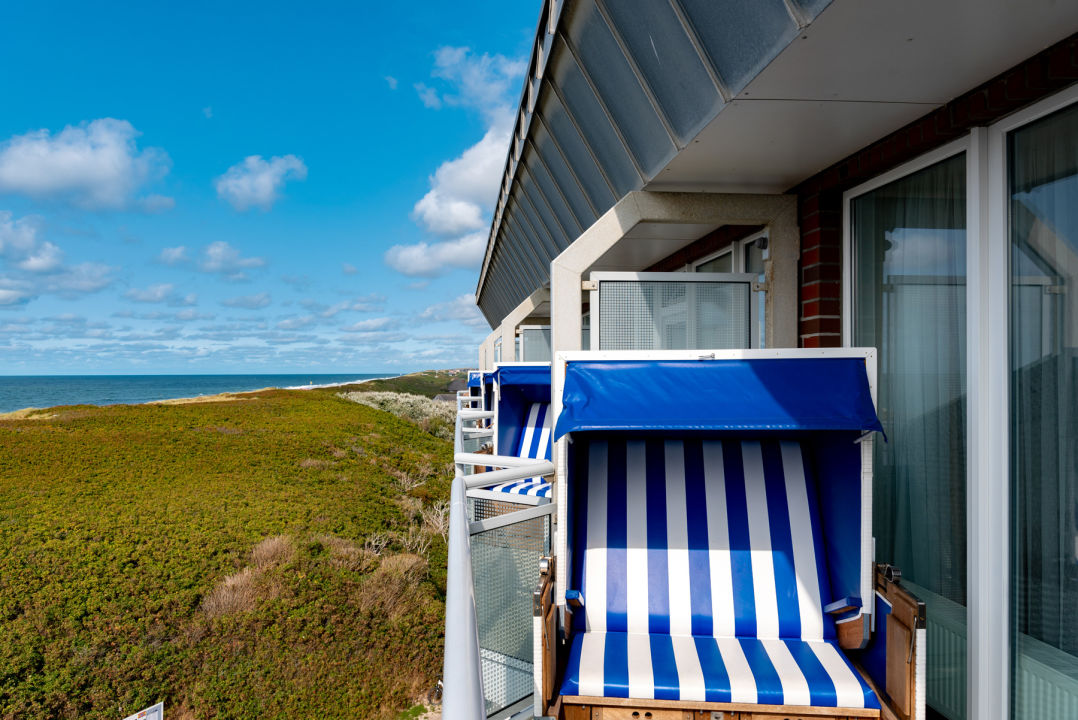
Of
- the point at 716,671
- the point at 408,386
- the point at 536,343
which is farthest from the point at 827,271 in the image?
the point at 408,386

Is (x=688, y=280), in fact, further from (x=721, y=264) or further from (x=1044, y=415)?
(x=1044, y=415)

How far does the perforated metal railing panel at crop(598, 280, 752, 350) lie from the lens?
3.62m

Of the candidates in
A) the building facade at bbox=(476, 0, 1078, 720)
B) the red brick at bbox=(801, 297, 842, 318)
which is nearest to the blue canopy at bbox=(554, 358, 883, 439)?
the building facade at bbox=(476, 0, 1078, 720)

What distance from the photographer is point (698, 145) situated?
2.77m

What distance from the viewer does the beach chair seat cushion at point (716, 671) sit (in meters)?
2.06

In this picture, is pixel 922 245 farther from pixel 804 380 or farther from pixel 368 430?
pixel 368 430

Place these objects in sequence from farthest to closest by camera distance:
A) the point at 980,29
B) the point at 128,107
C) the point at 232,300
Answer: the point at 232,300 < the point at 128,107 < the point at 980,29

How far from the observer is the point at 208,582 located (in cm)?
591

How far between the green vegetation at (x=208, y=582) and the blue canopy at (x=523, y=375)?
7.66ft

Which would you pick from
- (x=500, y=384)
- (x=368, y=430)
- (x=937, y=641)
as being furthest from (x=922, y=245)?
(x=368, y=430)

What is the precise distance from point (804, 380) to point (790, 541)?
752 millimetres

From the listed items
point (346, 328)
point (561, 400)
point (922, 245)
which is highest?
point (346, 328)

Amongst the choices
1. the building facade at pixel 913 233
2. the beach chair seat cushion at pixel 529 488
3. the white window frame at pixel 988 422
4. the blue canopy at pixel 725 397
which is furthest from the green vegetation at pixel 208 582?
the white window frame at pixel 988 422

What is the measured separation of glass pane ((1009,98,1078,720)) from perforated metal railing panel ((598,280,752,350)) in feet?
4.93
